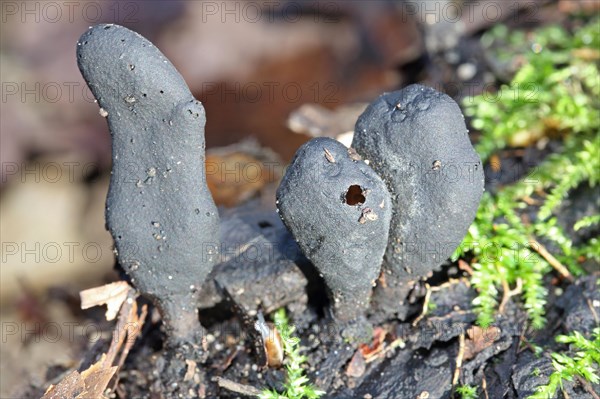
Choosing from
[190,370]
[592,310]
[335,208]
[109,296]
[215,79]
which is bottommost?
[190,370]

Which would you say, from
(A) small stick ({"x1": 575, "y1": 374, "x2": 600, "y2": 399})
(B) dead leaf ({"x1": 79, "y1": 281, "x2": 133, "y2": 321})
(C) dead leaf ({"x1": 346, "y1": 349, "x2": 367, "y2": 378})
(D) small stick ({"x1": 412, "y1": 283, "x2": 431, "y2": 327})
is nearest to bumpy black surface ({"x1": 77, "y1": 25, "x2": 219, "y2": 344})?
(B) dead leaf ({"x1": 79, "y1": 281, "x2": 133, "y2": 321})

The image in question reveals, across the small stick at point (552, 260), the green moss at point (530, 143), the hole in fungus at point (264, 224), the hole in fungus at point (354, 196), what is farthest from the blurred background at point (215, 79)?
the hole in fungus at point (354, 196)

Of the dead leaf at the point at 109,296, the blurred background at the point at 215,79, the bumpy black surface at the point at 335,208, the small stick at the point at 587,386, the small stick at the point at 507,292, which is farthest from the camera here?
the blurred background at the point at 215,79

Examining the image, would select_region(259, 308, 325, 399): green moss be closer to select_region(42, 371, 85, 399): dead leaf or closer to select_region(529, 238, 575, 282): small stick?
select_region(42, 371, 85, 399): dead leaf

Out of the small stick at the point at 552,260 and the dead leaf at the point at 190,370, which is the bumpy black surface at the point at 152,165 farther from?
the small stick at the point at 552,260

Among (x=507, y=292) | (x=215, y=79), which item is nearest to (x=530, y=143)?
(x=507, y=292)

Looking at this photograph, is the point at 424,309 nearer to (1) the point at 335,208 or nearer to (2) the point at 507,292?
(2) the point at 507,292

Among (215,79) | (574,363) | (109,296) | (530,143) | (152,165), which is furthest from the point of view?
(215,79)
